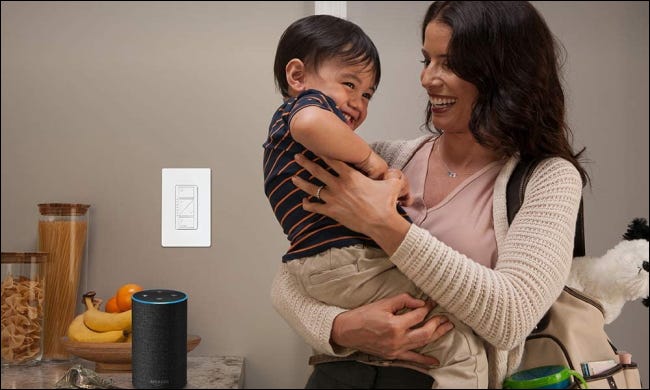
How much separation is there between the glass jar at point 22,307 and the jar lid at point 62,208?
147mm

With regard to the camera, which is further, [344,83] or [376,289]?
[344,83]

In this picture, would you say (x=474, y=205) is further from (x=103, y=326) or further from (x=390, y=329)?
(x=103, y=326)

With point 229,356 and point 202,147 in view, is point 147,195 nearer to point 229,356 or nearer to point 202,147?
point 202,147

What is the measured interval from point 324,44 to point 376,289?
50 cm

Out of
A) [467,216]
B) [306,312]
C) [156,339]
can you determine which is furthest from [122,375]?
[467,216]

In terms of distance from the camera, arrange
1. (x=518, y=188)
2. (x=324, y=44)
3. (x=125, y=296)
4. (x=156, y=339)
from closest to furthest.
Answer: (x=518, y=188)
(x=324, y=44)
(x=156, y=339)
(x=125, y=296)

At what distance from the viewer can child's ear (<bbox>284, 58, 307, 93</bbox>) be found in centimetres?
129

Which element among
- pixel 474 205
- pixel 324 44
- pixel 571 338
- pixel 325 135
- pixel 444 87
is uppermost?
pixel 324 44

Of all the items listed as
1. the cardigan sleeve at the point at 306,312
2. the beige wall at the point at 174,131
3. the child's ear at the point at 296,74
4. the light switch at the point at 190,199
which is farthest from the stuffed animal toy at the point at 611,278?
the light switch at the point at 190,199

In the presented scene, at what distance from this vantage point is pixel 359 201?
1.05m

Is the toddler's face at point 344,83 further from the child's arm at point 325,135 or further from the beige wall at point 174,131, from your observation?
the beige wall at point 174,131

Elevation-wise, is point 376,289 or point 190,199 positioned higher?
point 190,199

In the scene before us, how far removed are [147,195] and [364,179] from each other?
1.20 meters

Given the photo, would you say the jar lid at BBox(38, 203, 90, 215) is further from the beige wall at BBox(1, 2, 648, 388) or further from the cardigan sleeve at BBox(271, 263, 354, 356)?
the cardigan sleeve at BBox(271, 263, 354, 356)
